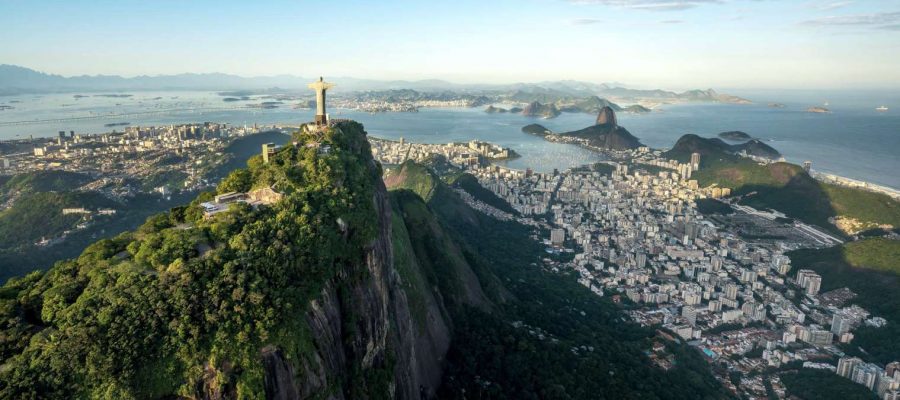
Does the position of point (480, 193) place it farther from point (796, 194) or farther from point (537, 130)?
point (537, 130)

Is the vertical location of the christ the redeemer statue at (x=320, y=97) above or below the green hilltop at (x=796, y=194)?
above

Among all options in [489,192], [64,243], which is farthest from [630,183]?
[64,243]

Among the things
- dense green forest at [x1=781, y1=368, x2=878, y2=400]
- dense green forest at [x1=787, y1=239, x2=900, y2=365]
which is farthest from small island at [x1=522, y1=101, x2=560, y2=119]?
dense green forest at [x1=781, y1=368, x2=878, y2=400]

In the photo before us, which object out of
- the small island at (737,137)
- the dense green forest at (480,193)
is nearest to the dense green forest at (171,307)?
the dense green forest at (480,193)

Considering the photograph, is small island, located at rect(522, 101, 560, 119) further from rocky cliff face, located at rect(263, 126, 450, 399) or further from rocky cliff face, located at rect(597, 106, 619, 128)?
rocky cliff face, located at rect(263, 126, 450, 399)

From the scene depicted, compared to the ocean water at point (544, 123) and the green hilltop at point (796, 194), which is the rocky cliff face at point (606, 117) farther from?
the green hilltop at point (796, 194)

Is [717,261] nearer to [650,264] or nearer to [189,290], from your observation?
[650,264]
